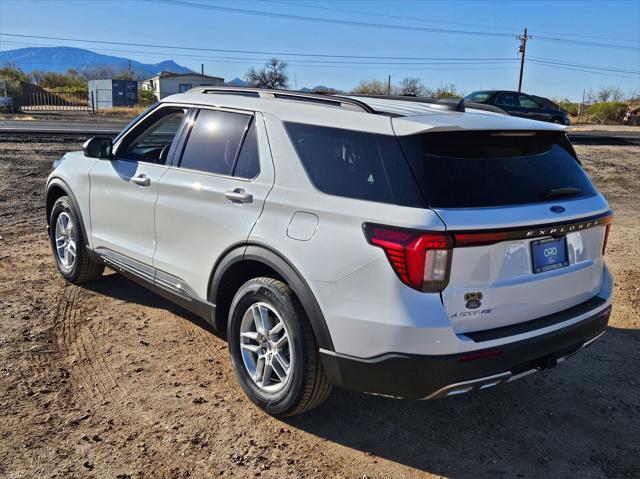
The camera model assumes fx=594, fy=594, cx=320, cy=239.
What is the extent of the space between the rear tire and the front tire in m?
2.25

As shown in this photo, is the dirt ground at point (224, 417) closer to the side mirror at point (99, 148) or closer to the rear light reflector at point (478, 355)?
the rear light reflector at point (478, 355)

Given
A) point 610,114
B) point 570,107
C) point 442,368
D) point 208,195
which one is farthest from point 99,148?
point 570,107

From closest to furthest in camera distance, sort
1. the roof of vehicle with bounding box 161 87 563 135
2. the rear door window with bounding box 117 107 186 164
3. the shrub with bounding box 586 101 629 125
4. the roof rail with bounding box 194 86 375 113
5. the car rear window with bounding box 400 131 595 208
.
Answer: the car rear window with bounding box 400 131 595 208 < the roof of vehicle with bounding box 161 87 563 135 < the roof rail with bounding box 194 86 375 113 < the rear door window with bounding box 117 107 186 164 < the shrub with bounding box 586 101 629 125

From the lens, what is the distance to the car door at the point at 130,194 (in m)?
4.42

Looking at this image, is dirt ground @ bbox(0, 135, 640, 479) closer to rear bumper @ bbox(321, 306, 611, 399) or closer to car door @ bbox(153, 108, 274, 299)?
rear bumper @ bbox(321, 306, 611, 399)

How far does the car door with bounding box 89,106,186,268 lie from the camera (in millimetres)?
4422

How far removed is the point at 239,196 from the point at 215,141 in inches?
25.4

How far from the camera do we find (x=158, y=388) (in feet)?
12.5

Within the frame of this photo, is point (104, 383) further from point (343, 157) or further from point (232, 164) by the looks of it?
point (343, 157)

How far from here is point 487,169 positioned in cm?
301

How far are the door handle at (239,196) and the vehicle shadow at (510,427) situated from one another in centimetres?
134

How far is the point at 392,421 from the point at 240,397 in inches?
38.0

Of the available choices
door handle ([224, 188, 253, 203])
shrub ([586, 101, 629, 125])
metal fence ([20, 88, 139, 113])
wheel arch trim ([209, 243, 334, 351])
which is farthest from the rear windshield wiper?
shrub ([586, 101, 629, 125])

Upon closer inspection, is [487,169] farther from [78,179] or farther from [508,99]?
[508,99]
